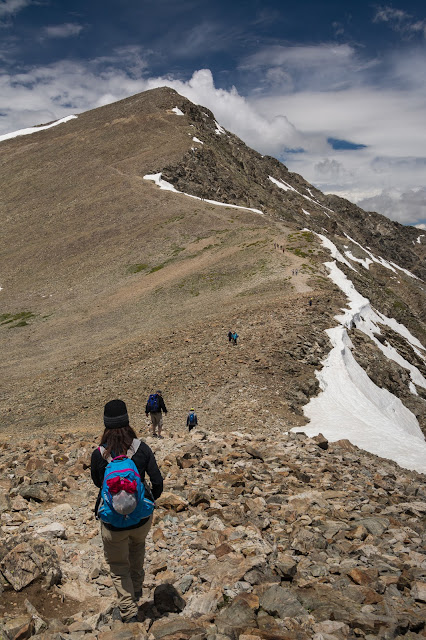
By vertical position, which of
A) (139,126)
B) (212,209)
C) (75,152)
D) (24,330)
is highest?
(139,126)

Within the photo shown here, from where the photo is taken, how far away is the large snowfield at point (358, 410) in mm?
17188

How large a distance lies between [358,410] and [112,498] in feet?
57.8

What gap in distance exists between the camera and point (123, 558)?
601 cm

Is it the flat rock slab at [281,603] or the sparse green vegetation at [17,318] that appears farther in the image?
the sparse green vegetation at [17,318]

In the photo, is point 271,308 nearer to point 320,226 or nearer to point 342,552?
point 342,552

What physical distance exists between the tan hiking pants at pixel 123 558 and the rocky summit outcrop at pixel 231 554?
8.8 inches

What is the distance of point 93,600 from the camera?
656cm

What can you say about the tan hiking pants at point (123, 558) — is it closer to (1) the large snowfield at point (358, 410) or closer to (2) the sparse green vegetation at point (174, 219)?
(1) the large snowfield at point (358, 410)

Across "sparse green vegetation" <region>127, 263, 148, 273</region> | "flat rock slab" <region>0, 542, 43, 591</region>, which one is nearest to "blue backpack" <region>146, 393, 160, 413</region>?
"flat rock slab" <region>0, 542, 43, 591</region>

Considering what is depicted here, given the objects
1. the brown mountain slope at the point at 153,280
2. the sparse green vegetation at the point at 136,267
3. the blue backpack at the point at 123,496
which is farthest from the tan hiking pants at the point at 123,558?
the sparse green vegetation at the point at 136,267

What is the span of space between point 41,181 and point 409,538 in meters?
87.2

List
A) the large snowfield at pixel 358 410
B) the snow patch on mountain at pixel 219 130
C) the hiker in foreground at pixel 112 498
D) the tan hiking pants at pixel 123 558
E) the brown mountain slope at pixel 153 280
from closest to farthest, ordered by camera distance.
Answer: the hiker in foreground at pixel 112 498
the tan hiking pants at pixel 123 558
the large snowfield at pixel 358 410
the brown mountain slope at pixel 153 280
the snow patch on mountain at pixel 219 130

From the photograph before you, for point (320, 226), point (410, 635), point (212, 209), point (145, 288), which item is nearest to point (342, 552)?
point (410, 635)

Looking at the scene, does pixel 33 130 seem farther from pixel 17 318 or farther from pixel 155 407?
pixel 155 407
